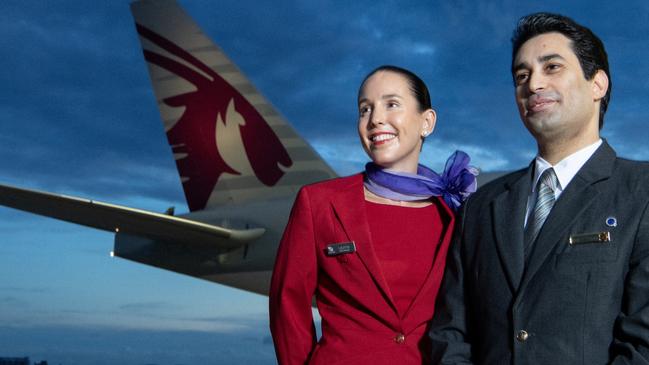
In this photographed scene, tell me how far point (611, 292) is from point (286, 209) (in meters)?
10.0

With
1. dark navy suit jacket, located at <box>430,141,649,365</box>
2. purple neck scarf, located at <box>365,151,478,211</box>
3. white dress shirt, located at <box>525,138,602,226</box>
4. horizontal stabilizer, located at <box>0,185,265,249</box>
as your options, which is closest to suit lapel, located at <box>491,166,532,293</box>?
dark navy suit jacket, located at <box>430,141,649,365</box>

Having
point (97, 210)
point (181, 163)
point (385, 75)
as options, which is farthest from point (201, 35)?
point (385, 75)

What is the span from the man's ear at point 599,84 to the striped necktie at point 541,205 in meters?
0.31

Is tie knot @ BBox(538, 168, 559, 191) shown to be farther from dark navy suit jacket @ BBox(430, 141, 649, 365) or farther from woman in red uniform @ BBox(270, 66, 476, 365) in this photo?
woman in red uniform @ BBox(270, 66, 476, 365)

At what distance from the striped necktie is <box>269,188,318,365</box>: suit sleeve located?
86 centimetres

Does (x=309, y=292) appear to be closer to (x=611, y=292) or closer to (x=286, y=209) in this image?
(x=611, y=292)

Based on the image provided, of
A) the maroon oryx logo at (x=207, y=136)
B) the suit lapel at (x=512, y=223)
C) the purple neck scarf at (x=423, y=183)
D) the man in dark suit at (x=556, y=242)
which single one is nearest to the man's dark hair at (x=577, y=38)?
the man in dark suit at (x=556, y=242)

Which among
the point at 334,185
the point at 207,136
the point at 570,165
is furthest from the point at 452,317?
the point at 207,136

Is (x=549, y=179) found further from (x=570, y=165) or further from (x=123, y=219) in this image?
(x=123, y=219)

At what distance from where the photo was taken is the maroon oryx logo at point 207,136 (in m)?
13.8

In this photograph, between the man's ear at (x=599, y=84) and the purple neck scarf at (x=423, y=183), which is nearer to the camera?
the man's ear at (x=599, y=84)

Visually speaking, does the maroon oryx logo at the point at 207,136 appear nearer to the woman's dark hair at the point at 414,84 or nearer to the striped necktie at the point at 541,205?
the woman's dark hair at the point at 414,84

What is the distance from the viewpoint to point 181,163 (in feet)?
47.4

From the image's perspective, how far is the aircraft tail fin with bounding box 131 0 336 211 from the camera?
13.7m
